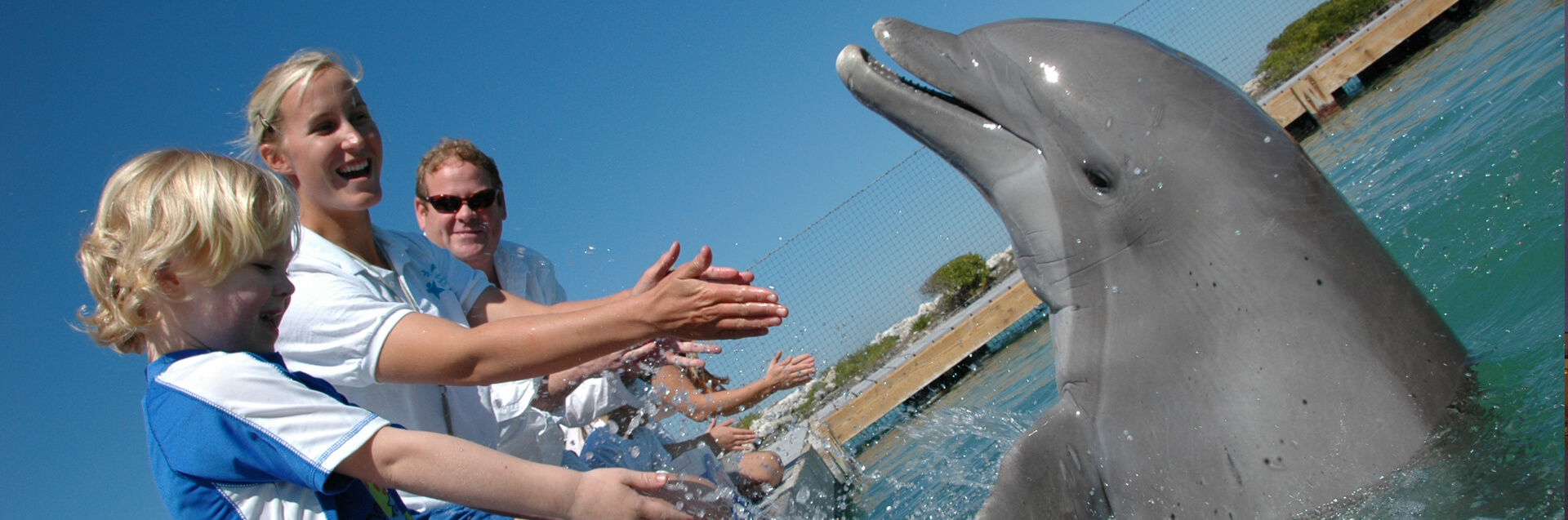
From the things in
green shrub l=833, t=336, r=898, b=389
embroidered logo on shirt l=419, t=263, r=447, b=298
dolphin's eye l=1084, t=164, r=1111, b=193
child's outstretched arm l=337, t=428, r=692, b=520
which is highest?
embroidered logo on shirt l=419, t=263, r=447, b=298

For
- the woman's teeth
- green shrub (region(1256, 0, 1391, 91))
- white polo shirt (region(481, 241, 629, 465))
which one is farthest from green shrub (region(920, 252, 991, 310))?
the woman's teeth

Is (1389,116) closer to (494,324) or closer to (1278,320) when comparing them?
(1278,320)

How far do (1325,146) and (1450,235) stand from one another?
7040 millimetres

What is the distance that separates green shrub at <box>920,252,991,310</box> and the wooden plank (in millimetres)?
5849

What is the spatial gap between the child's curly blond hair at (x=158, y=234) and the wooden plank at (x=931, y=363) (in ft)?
22.5

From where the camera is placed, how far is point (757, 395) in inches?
223

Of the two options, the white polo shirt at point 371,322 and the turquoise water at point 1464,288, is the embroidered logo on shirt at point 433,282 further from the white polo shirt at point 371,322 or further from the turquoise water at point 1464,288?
the turquoise water at point 1464,288

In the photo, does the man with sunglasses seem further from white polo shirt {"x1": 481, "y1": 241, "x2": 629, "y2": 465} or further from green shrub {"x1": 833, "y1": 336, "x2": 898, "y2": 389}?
green shrub {"x1": 833, "y1": 336, "x2": 898, "y2": 389}

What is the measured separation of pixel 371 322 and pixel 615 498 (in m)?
→ 0.87

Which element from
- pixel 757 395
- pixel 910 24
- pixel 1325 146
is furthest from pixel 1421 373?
pixel 1325 146

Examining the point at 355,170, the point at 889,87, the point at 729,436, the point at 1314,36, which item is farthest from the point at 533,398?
the point at 1314,36

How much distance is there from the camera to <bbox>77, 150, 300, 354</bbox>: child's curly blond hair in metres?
1.92

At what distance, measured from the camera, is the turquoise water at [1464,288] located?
1.99 meters

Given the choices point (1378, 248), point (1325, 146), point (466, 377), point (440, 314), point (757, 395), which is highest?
point (440, 314)
